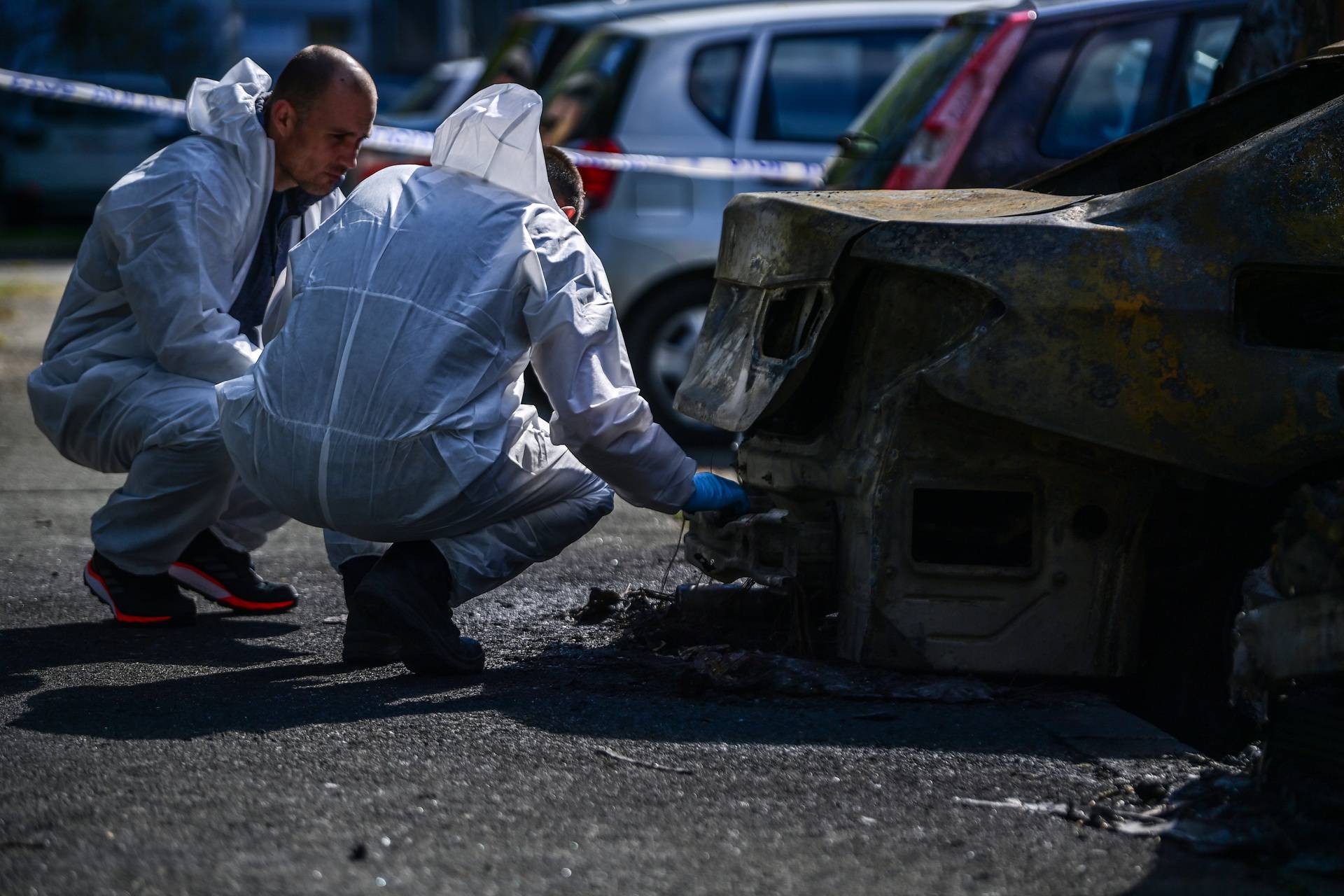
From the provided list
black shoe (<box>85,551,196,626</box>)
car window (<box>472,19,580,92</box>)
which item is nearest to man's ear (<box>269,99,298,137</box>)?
black shoe (<box>85,551,196,626</box>)

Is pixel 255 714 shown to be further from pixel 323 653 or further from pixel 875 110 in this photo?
pixel 875 110

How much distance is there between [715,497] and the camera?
4.11m

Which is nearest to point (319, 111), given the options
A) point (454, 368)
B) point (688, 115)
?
point (454, 368)

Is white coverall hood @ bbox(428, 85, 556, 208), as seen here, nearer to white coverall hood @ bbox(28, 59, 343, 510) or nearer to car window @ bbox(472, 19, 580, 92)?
white coverall hood @ bbox(28, 59, 343, 510)

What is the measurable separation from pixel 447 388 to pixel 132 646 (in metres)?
1.22

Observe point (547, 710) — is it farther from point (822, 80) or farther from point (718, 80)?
point (822, 80)

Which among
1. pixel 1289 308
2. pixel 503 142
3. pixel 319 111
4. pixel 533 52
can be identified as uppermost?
pixel 533 52

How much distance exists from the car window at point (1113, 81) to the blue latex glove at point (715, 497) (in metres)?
2.94

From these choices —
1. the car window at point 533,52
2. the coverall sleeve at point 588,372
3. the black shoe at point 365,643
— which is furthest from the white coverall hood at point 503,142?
the car window at point 533,52

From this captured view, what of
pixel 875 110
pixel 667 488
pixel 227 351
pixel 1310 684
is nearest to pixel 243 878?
pixel 667 488

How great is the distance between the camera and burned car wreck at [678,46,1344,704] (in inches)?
137

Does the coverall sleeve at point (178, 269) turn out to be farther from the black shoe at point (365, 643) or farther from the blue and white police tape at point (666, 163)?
the blue and white police tape at point (666, 163)

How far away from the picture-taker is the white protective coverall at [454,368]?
3.87 meters

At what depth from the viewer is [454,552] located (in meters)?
4.04
